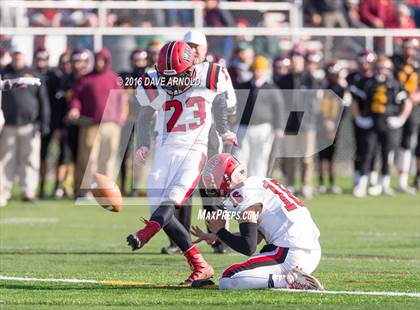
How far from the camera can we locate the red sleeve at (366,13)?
21.8 metres

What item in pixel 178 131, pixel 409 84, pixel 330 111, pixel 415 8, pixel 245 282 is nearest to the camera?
pixel 245 282

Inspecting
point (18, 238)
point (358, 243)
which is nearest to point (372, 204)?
point (358, 243)

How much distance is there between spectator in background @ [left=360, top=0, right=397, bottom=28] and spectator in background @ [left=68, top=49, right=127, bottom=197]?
6.31 m

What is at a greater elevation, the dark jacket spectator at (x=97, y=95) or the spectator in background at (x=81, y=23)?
the spectator in background at (x=81, y=23)

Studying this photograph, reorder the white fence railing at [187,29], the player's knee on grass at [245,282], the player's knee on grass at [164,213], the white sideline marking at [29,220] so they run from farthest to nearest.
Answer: the white fence railing at [187,29], the white sideline marking at [29,220], the player's knee on grass at [164,213], the player's knee on grass at [245,282]

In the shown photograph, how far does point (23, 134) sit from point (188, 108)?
863 cm

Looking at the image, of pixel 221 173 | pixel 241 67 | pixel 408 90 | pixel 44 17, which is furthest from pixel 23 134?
pixel 221 173

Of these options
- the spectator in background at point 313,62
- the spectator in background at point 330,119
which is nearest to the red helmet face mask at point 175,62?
the spectator in background at point 313,62

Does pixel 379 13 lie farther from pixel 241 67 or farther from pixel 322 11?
pixel 241 67

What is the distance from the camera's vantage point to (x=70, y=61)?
18062mm

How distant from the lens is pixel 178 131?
28.8 feet

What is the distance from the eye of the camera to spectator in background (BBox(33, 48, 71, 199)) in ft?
58.6

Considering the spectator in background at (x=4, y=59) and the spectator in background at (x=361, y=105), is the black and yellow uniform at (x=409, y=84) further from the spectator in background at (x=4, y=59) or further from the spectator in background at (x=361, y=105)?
the spectator in background at (x=4, y=59)

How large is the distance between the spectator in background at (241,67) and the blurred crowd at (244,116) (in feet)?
0.07
